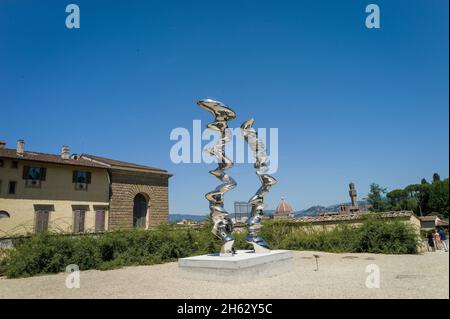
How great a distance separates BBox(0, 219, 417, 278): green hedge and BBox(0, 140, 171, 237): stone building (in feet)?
34.4

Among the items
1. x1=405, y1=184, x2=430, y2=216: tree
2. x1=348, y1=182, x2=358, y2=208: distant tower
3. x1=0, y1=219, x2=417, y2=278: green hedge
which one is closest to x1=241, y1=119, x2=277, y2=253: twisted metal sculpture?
x1=0, y1=219, x2=417, y2=278: green hedge

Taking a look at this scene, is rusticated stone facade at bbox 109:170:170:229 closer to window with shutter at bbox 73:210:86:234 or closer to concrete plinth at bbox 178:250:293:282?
window with shutter at bbox 73:210:86:234

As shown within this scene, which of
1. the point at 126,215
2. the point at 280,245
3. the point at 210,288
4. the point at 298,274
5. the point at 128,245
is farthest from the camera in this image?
the point at 126,215

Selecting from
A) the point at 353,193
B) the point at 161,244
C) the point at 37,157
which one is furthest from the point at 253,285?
the point at 353,193

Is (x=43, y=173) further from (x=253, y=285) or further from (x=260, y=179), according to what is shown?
(x=253, y=285)

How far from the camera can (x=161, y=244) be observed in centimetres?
1283

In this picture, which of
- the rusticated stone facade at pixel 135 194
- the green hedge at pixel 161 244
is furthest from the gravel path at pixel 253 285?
the rusticated stone facade at pixel 135 194

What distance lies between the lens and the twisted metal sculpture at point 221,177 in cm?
929

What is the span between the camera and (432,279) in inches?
290

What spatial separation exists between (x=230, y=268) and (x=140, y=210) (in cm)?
2279

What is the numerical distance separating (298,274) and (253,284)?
2.03 meters
